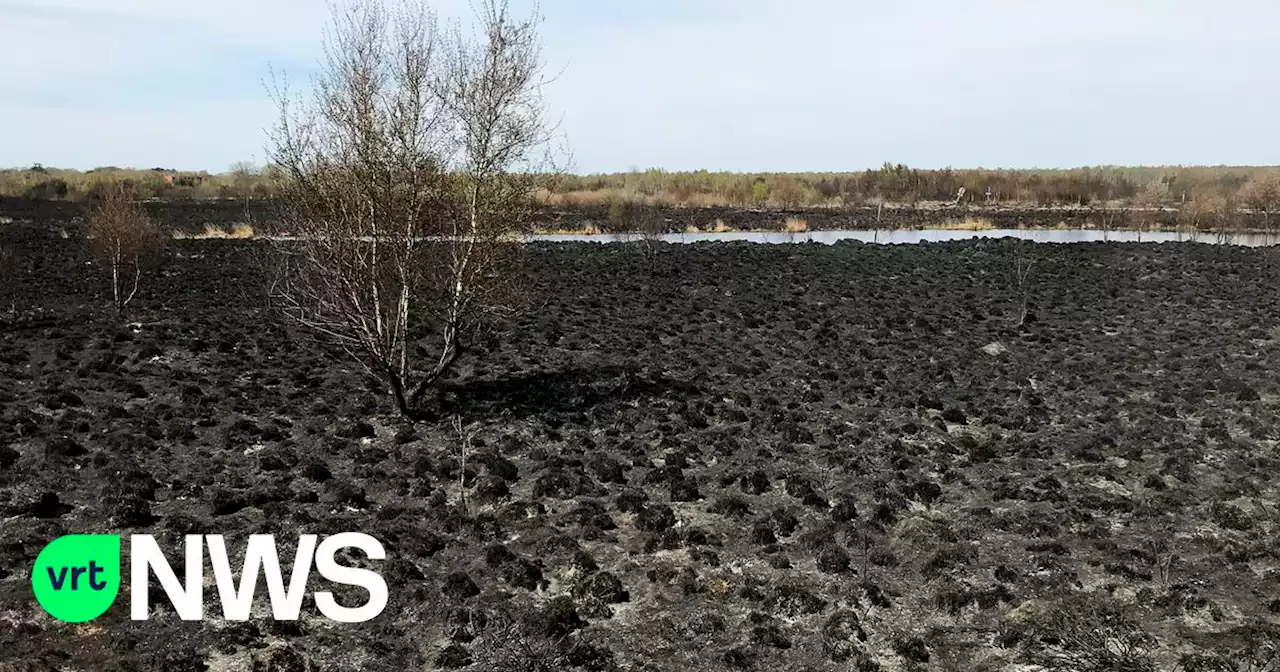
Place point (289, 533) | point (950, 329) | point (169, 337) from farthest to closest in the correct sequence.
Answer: point (950, 329)
point (169, 337)
point (289, 533)

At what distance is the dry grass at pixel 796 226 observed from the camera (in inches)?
1823

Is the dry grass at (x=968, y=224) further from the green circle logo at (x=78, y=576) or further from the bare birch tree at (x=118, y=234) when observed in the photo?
the green circle logo at (x=78, y=576)

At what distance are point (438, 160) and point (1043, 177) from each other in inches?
2485

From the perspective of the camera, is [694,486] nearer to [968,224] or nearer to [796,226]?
[796,226]

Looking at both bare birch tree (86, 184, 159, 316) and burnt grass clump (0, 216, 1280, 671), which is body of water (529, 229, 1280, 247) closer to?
bare birch tree (86, 184, 159, 316)

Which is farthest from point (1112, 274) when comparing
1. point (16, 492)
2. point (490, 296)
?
point (16, 492)

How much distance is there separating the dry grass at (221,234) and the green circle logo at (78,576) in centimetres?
2993

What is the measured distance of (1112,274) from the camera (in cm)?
2564

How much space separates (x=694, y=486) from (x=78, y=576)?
5.94m

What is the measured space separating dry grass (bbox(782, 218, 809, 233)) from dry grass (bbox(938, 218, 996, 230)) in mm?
7824

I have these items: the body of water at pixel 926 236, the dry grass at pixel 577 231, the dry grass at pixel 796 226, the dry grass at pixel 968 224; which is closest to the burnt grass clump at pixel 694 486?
the body of water at pixel 926 236

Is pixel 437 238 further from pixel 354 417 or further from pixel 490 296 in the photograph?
pixel 354 417

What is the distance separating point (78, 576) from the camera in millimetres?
7531

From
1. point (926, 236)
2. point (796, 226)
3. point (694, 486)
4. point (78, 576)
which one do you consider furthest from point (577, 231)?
point (78, 576)
